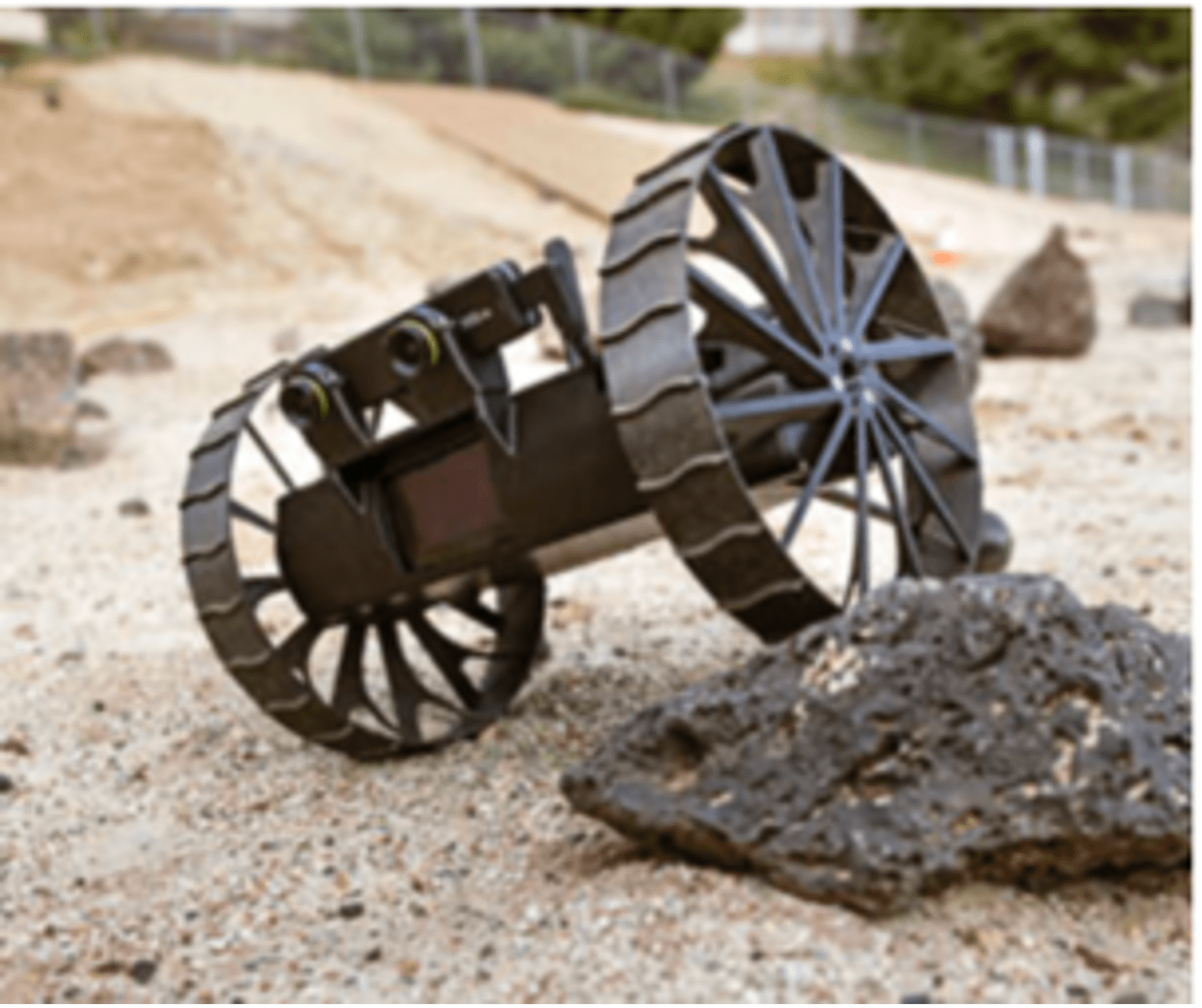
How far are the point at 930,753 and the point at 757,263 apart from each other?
1397mm

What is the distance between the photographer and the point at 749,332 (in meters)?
3.40

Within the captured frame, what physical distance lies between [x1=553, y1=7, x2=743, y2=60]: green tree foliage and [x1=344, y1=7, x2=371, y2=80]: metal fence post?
521 cm

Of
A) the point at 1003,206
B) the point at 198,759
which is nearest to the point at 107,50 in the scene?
the point at 1003,206

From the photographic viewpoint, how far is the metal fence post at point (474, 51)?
21234mm

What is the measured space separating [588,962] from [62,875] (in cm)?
151

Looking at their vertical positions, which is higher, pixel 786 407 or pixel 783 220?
pixel 783 220

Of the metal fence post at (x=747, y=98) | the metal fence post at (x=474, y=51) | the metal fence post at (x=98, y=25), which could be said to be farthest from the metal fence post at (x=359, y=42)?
the metal fence post at (x=747, y=98)

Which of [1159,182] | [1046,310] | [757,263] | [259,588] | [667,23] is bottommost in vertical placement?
[1159,182]

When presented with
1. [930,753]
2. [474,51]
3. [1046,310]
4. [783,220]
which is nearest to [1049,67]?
[474,51]

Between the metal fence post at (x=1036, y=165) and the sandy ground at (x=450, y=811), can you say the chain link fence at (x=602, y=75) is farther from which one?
the sandy ground at (x=450, y=811)

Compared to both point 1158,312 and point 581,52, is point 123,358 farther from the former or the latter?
point 581,52

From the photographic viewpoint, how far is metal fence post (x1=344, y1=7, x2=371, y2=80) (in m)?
20.6

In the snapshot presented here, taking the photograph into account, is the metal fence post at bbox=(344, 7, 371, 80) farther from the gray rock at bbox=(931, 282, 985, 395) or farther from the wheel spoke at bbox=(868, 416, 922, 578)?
the wheel spoke at bbox=(868, 416, 922, 578)

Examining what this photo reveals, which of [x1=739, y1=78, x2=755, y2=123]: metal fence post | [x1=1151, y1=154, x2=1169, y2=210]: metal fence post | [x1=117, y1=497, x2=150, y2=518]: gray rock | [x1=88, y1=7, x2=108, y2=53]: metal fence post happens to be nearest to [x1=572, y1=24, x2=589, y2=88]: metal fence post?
[x1=739, y1=78, x2=755, y2=123]: metal fence post
